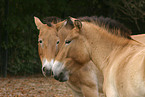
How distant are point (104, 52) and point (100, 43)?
16cm

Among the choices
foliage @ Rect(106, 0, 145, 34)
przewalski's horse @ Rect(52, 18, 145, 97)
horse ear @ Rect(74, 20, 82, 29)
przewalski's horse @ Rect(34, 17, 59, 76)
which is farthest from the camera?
foliage @ Rect(106, 0, 145, 34)

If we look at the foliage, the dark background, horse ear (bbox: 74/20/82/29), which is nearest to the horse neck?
horse ear (bbox: 74/20/82/29)

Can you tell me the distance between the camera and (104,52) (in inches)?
136

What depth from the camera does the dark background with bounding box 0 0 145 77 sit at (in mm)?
11477

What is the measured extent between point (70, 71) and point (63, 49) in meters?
0.40

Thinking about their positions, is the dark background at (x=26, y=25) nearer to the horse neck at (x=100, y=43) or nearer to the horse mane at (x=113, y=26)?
the horse mane at (x=113, y=26)

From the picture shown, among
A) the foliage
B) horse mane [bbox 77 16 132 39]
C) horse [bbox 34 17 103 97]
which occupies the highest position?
the foliage

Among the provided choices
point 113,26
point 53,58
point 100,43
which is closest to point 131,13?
point 53,58

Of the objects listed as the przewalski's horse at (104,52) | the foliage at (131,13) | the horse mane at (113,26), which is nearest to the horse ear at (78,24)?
the przewalski's horse at (104,52)

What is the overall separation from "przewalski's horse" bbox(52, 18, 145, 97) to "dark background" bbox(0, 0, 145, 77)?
8.28 metres

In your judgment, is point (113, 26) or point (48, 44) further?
point (48, 44)

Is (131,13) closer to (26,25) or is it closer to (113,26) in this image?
(26,25)

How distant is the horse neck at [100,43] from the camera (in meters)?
3.40

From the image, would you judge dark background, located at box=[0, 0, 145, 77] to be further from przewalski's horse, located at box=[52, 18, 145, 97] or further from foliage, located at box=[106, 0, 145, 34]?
przewalski's horse, located at box=[52, 18, 145, 97]
